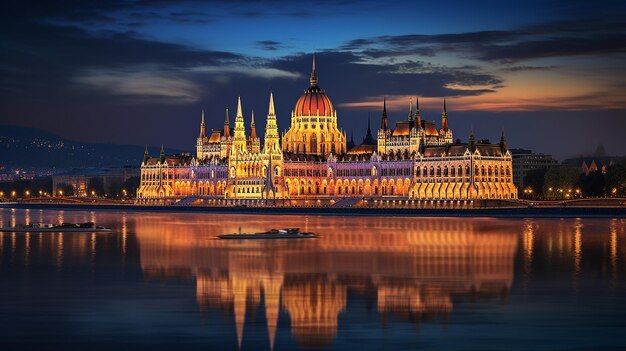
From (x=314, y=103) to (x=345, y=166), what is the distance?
15245 mm

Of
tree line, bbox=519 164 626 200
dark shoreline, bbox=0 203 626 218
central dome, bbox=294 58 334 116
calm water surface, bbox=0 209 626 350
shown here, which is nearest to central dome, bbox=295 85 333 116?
central dome, bbox=294 58 334 116

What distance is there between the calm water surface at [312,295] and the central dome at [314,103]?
12462 cm

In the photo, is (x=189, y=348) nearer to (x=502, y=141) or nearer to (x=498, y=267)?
(x=498, y=267)

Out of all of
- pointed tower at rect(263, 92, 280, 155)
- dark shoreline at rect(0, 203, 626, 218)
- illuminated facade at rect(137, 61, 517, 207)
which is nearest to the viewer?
dark shoreline at rect(0, 203, 626, 218)

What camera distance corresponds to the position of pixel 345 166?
187000 mm

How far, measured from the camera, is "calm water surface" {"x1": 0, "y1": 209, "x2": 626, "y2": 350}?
3159cm

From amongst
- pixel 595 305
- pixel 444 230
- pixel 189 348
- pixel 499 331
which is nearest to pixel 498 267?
pixel 595 305

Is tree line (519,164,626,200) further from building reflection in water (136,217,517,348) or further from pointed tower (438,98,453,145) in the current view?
building reflection in water (136,217,517,348)

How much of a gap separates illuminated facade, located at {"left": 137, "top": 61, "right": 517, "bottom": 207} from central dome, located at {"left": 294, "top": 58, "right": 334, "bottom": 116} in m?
0.18

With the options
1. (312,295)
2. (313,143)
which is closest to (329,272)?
(312,295)

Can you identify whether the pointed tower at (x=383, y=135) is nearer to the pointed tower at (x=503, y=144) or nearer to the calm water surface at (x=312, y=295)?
the pointed tower at (x=503, y=144)

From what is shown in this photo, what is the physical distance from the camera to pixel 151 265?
177 feet

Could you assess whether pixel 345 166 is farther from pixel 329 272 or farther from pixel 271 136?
pixel 329 272

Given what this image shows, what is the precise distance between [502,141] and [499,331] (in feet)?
462
